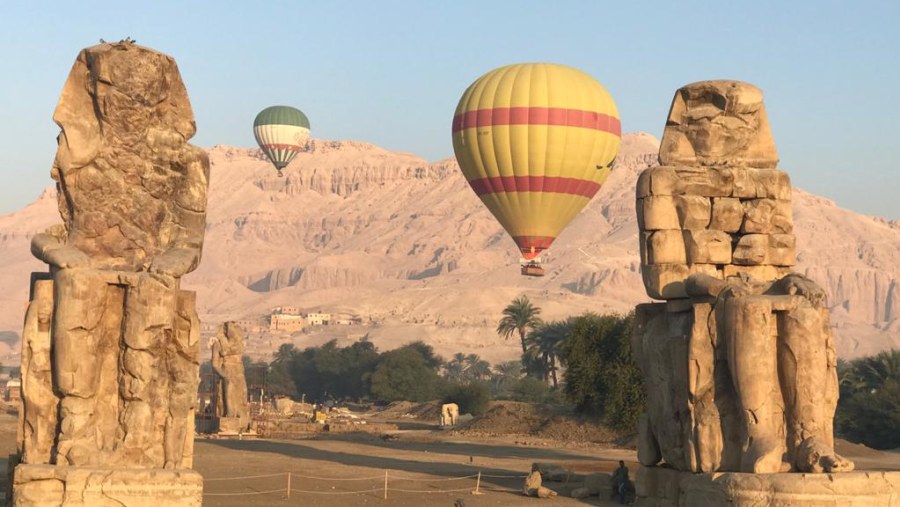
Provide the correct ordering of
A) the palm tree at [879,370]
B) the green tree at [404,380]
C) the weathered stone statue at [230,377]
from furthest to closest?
the green tree at [404,380]
the palm tree at [879,370]
the weathered stone statue at [230,377]

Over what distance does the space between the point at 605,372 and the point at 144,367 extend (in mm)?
30219

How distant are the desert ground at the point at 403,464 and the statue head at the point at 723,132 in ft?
25.8

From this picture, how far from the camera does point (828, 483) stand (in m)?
11.7

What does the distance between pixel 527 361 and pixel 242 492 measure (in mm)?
54640

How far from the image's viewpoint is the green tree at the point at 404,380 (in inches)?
2985

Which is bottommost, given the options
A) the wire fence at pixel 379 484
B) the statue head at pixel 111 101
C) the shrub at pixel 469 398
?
the wire fence at pixel 379 484

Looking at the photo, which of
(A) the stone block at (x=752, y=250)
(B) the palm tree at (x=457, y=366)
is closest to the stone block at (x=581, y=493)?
(A) the stone block at (x=752, y=250)

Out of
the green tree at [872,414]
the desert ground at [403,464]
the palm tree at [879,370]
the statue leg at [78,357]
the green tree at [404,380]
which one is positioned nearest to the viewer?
the statue leg at [78,357]

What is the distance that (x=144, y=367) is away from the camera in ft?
40.8

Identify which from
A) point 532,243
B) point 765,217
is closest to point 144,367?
point 765,217

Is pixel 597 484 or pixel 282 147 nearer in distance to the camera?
pixel 597 484

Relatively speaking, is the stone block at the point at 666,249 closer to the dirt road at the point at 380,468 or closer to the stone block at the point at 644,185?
the stone block at the point at 644,185

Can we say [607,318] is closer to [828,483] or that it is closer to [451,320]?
[828,483]

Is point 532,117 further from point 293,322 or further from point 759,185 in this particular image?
point 293,322
